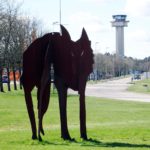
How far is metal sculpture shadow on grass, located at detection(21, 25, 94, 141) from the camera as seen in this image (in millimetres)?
14219

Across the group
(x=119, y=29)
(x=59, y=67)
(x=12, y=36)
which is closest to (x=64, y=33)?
(x=59, y=67)

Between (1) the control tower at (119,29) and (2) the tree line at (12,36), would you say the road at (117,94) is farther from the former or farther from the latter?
(1) the control tower at (119,29)

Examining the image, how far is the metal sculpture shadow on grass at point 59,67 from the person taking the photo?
14219 millimetres

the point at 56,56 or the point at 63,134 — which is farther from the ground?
the point at 56,56

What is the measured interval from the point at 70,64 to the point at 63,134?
83.0 inches

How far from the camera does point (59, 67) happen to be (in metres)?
14.4

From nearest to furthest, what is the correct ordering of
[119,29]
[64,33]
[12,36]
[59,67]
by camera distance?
[59,67] < [64,33] < [12,36] < [119,29]

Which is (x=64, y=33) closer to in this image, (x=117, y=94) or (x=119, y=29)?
(x=117, y=94)

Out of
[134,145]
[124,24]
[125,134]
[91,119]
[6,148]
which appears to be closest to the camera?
[6,148]

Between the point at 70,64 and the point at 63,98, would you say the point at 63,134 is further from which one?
the point at 70,64

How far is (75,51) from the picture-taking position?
583 inches

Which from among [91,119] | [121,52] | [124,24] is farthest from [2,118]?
[124,24]

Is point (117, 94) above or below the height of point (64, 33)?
below

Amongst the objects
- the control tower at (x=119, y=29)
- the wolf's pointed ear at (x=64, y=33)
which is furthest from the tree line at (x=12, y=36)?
the control tower at (x=119, y=29)
